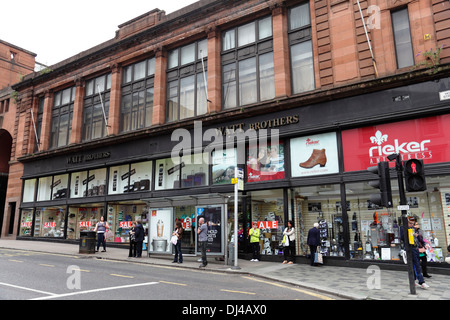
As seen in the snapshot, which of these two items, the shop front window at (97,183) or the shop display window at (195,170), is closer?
the shop display window at (195,170)

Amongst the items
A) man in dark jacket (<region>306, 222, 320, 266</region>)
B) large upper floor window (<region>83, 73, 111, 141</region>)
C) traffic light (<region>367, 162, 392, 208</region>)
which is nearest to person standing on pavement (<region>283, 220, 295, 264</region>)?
man in dark jacket (<region>306, 222, 320, 266</region>)

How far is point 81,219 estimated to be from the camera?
24.8 meters

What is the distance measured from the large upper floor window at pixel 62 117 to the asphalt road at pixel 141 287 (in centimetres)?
1777

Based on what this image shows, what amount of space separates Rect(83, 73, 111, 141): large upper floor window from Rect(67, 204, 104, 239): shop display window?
541 centimetres

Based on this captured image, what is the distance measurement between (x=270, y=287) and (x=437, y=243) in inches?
298

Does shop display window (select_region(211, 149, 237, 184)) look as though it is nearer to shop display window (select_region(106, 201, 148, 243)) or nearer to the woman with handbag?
the woman with handbag

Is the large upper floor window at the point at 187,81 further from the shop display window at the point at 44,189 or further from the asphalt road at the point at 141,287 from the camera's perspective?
the shop display window at the point at 44,189

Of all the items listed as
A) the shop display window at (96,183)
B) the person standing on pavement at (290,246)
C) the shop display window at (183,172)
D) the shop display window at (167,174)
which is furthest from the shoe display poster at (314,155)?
the shop display window at (96,183)

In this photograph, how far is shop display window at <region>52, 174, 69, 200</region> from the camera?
25.9 meters

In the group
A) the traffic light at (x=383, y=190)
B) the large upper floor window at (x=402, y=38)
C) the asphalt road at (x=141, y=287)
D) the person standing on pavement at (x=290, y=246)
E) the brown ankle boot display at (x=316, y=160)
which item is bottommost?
the asphalt road at (x=141, y=287)

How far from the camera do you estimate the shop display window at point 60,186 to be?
25906mm

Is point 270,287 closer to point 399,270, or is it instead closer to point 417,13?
point 399,270

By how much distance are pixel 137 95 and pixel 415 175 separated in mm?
19320
